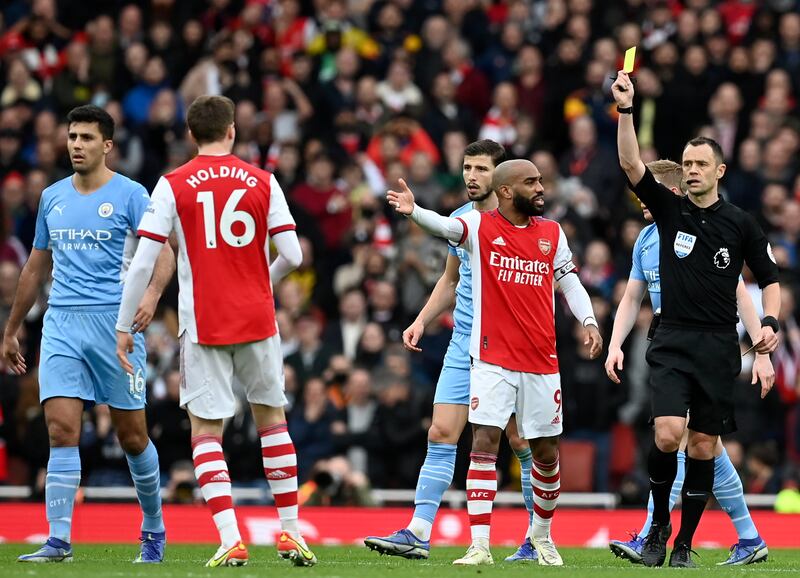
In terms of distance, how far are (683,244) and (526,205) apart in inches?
42.7

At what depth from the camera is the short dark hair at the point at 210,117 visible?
31.7 ft

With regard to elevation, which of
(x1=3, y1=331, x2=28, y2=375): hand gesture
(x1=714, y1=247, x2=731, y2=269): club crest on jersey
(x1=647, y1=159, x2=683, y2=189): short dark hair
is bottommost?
(x1=3, y1=331, x2=28, y2=375): hand gesture

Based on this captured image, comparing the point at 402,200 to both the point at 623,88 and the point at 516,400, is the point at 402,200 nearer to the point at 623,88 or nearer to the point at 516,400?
the point at 623,88

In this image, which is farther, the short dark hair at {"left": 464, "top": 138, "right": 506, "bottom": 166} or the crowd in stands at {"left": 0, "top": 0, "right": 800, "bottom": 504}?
the crowd in stands at {"left": 0, "top": 0, "right": 800, "bottom": 504}

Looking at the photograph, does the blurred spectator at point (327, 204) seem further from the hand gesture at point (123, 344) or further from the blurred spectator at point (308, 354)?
the hand gesture at point (123, 344)

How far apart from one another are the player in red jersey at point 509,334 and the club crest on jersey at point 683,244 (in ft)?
2.47

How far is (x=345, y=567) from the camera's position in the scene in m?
10.1

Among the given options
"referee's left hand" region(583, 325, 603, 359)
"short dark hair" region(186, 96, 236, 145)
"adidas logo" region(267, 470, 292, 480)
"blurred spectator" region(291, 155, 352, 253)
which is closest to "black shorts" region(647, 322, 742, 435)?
"referee's left hand" region(583, 325, 603, 359)

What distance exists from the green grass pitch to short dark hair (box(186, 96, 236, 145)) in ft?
8.73

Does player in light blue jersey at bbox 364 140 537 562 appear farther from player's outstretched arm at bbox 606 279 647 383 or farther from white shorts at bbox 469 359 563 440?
player's outstretched arm at bbox 606 279 647 383

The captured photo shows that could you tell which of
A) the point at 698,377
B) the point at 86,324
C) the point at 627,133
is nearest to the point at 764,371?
the point at 698,377

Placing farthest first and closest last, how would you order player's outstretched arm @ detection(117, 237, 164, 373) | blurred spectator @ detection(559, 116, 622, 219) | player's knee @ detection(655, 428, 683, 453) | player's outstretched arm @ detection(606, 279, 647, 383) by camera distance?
blurred spectator @ detection(559, 116, 622, 219) → player's outstretched arm @ detection(606, 279, 647, 383) → player's knee @ detection(655, 428, 683, 453) → player's outstretched arm @ detection(117, 237, 164, 373)

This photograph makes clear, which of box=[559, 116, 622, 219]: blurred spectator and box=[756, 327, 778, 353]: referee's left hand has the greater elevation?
box=[559, 116, 622, 219]: blurred spectator

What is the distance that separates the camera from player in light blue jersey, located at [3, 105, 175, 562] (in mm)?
10414
